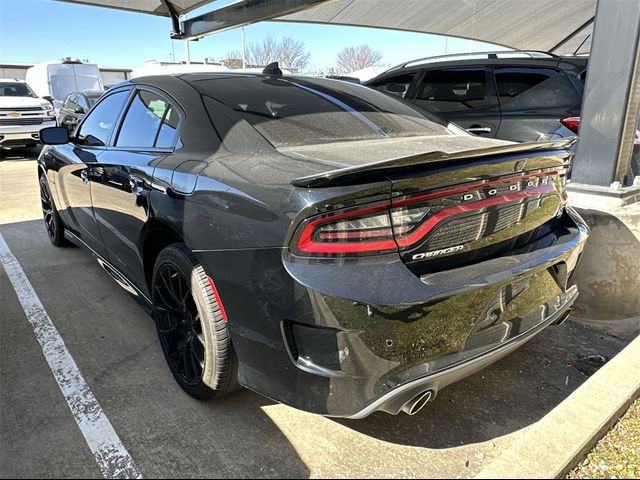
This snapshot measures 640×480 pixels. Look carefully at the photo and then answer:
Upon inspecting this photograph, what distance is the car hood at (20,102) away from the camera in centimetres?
1162

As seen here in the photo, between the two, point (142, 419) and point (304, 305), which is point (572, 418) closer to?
point (304, 305)

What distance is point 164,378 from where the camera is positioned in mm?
2652

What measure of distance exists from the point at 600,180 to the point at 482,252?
6.69 feet

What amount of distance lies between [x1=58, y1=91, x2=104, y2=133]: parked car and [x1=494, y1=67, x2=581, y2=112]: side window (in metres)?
9.53

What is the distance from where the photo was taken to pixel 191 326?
240 centimetres

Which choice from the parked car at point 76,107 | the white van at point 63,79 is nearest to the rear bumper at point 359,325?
the parked car at point 76,107

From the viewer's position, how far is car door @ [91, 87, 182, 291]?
264 centimetres

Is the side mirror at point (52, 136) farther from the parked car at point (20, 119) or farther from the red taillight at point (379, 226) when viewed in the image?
the parked car at point (20, 119)

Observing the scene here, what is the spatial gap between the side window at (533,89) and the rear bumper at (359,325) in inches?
135

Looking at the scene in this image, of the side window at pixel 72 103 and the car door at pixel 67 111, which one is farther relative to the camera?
the side window at pixel 72 103

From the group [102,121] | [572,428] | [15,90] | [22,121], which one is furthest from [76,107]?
[572,428]

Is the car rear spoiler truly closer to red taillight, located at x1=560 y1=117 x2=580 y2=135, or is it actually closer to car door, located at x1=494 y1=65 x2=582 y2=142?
red taillight, located at x1=560 y1=117 x2=580 y2=135

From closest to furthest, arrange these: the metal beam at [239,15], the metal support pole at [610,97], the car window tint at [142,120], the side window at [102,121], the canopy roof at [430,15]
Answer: the car window tint at [142,120] < the metal support pole at [610,97] < the side window at [102,121] < the metal beam at [239,15] < the canopy roof at [430,15]

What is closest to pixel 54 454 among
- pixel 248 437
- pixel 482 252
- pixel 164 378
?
pixel 164 378
